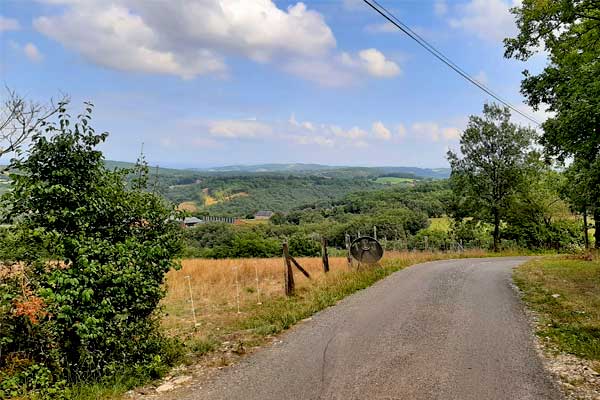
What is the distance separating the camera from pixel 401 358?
18.3 ft

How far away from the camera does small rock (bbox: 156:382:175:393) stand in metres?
4.97

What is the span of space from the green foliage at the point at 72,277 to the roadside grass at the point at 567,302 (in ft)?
20.5

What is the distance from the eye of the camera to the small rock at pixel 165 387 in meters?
4.97

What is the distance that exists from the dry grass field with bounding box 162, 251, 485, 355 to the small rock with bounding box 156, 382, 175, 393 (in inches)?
43.7

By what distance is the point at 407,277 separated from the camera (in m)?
12.2

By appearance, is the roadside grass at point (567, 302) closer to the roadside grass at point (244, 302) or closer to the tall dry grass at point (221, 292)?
the roadside grass at point (244, 302)

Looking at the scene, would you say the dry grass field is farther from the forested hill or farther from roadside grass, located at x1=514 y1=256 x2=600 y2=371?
the forested hill

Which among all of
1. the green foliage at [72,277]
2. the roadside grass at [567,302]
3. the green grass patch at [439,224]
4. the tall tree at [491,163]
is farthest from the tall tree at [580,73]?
the green grass patch at [439,224]

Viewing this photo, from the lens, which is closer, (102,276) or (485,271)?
(102,276)

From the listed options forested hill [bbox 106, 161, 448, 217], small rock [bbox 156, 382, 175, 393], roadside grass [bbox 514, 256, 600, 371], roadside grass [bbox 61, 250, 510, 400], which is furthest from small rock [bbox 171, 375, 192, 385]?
forested hill [bbox 106, 161, 448, 217]

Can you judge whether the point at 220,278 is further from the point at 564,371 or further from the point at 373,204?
the point at 373,204

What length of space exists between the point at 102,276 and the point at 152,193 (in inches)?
71.1

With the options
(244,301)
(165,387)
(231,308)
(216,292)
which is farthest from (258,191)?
(165,387)

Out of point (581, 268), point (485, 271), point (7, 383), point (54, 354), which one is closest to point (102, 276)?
point (54, 354)
